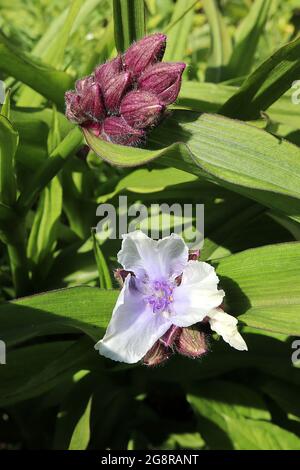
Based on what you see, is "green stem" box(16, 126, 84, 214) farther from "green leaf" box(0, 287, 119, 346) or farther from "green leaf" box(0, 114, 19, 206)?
"green leaf" box(0, 287, 119, 346)

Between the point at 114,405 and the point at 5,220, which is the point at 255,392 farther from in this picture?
the point at 5,220

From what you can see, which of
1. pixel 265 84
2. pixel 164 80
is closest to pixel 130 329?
pixel 164 80

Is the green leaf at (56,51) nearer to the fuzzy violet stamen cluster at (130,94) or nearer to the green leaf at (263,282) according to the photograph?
the fuzzy violet stamen cluster at (130,94)

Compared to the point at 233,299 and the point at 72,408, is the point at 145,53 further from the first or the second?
the point at 72,408

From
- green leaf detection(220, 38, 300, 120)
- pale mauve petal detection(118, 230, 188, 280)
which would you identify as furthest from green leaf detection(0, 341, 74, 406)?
green leaf detection(220, 38, 300, 120)

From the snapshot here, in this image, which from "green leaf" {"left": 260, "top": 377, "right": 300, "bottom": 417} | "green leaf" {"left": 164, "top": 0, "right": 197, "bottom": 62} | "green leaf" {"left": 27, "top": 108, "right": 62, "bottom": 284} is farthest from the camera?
"green leaf" {"left": 164, "top": 0, "right": 197, "bottom": 62}

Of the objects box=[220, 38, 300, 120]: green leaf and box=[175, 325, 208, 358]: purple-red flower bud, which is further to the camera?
box=[220, 38, 300, 120]: green leaf

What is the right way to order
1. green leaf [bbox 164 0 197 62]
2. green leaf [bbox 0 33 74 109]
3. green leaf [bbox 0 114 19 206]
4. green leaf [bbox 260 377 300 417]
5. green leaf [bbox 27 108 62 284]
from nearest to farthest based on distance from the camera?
green leaf [bbox 0 114 19 206]
green leaf [bbox 0 33 74 109]
green leaf [bbox 27 108 62 284]
green leaf [bbox 260 377 300 417]
green leaf [bbox 164 0 197 62]

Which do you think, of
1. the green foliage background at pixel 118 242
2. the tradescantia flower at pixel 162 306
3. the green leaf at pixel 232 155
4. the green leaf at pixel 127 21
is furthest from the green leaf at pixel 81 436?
the green leaf at pixel 127 21
